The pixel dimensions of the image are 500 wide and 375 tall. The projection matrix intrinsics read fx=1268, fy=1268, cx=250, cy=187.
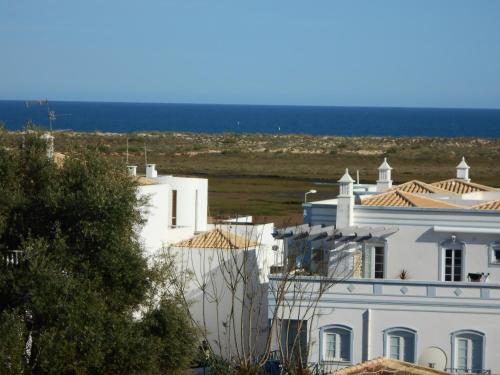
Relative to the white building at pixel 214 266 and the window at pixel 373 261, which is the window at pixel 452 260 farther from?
the white building at pixel 214 266

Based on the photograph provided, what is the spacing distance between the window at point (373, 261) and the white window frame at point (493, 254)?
2.75m

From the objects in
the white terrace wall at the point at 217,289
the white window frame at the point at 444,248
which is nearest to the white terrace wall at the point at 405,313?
the white terrace wall at the point at 217,289

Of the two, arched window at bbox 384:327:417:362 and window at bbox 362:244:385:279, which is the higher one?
window at bbox 362:244:385:279

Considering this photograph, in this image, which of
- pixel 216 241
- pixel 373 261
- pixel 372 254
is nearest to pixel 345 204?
pixel 372 254

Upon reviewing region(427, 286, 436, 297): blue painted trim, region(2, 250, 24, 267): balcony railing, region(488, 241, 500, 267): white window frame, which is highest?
region(2, 250, 24, 267): balcony railing

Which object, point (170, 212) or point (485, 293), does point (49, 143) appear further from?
point (170, 212)

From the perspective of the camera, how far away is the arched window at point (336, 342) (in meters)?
30.5

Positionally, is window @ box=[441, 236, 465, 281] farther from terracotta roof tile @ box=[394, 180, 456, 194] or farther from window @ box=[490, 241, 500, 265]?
terracotta roof tile @ box=[394, 180, 456, 194]

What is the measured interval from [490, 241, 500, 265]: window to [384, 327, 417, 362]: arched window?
376cm

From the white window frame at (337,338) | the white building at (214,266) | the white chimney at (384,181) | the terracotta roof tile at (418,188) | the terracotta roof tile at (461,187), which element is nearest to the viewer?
the white window frame at (337,338)

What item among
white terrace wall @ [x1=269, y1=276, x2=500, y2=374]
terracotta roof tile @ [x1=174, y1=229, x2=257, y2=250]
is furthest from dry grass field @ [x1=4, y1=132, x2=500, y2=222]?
white terrace wall @ [x1=269, y1=276, x2=500, y2=374]

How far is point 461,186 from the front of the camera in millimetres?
40281

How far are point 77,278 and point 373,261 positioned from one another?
39.6 feet

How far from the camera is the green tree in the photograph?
72.4ft
